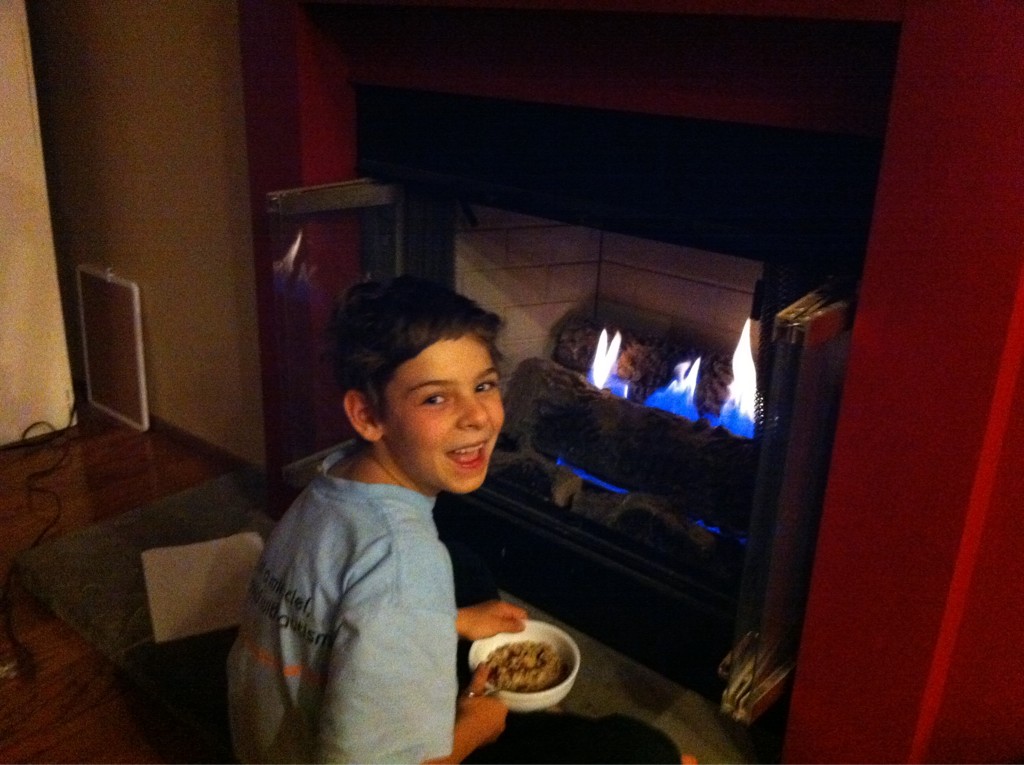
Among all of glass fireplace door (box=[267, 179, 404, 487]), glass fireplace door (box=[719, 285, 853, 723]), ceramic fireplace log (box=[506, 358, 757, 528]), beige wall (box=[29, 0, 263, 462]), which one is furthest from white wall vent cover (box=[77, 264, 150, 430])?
glass fireplace door (box=[719, 285, 853, 723])

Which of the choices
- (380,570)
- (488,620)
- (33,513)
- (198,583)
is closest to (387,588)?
(380,570)

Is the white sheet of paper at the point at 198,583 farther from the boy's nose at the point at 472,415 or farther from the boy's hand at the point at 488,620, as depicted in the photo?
the boy's nose at the point at 472,415

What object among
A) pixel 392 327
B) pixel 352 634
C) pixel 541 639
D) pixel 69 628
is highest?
pixel 392 327

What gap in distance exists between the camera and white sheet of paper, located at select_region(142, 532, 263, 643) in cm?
162

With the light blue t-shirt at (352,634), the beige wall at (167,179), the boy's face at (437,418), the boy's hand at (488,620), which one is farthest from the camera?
the beige wall at (167,179)

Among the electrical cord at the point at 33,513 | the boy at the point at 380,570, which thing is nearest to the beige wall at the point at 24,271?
the electrical cord at the point at 33,513

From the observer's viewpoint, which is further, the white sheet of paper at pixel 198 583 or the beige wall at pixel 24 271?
the beige wall at pixel 24 271

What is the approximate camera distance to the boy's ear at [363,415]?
1.05 meters

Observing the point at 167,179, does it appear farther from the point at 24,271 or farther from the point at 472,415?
the point at 472,415

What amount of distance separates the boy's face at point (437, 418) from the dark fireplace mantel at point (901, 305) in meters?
0.43

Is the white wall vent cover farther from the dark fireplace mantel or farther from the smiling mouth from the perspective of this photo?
the smiling mouth

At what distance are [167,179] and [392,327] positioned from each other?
1.35m

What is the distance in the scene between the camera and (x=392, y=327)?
1030 millimetres

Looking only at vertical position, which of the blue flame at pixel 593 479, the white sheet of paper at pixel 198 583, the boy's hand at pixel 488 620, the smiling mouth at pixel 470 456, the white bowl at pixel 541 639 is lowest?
the white sheet of paper at pixel 198 583
